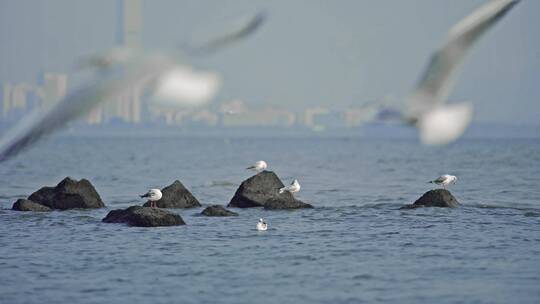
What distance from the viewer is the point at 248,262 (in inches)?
855

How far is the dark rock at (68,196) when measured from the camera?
3225 cm

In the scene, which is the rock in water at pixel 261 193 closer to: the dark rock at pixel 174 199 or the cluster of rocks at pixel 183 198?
the cluster of rocks at pixel 183 198

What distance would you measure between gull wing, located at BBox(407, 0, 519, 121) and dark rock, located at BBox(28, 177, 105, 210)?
69.0 ft

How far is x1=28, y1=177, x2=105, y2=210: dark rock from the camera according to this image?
32.2 meters

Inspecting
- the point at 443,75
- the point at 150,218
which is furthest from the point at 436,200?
the point at 443,75

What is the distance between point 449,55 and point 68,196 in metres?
21.5

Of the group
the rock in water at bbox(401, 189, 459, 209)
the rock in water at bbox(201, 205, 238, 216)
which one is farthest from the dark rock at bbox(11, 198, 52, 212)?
the rock in water at bbox(401, 189, 459, 209)

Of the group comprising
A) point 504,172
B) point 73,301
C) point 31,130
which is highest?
point 504,172

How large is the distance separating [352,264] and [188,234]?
19.5ft

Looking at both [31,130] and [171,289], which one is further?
[171,289]

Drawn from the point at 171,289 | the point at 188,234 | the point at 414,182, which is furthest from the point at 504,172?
the point at 171,289

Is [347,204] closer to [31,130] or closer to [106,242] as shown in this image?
[106,242]

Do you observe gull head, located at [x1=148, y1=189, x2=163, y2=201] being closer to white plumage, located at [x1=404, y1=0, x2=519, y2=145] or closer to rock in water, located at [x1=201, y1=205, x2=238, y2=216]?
rock in water, located at [x1=201, y1=205, x2=238, y2=216]

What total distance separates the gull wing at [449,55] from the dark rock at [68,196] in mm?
21045
